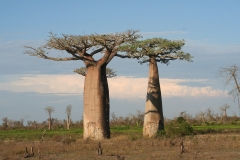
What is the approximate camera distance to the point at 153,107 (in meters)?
19.4

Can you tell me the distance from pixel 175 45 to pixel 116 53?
2645mm

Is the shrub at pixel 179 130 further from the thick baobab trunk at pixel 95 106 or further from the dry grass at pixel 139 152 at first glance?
the dry grass at pixel 139 152

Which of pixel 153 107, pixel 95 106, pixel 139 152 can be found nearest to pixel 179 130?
pixel 153 107

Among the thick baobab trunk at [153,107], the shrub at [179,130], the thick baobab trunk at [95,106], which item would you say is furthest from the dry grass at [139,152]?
the thick baobab trunk at [153,107]

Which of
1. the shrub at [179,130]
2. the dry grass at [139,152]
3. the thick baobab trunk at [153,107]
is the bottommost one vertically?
the dry grass at [139,152]

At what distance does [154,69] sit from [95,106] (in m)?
3.24

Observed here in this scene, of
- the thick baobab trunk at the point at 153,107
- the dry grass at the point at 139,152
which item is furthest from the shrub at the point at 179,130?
the dry grass at the point at 139,152

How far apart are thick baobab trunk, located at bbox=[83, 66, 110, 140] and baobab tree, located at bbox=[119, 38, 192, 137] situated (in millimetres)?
1937

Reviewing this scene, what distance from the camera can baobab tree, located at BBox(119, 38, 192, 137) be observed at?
19.2 meters

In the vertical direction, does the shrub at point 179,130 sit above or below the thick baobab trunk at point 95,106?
below

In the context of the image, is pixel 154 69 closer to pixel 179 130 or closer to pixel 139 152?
pixel 179 130

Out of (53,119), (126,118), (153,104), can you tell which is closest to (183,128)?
(153,104)

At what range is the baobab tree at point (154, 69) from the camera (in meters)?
19.2

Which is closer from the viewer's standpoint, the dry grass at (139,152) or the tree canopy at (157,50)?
the dry grass at (139,152)
